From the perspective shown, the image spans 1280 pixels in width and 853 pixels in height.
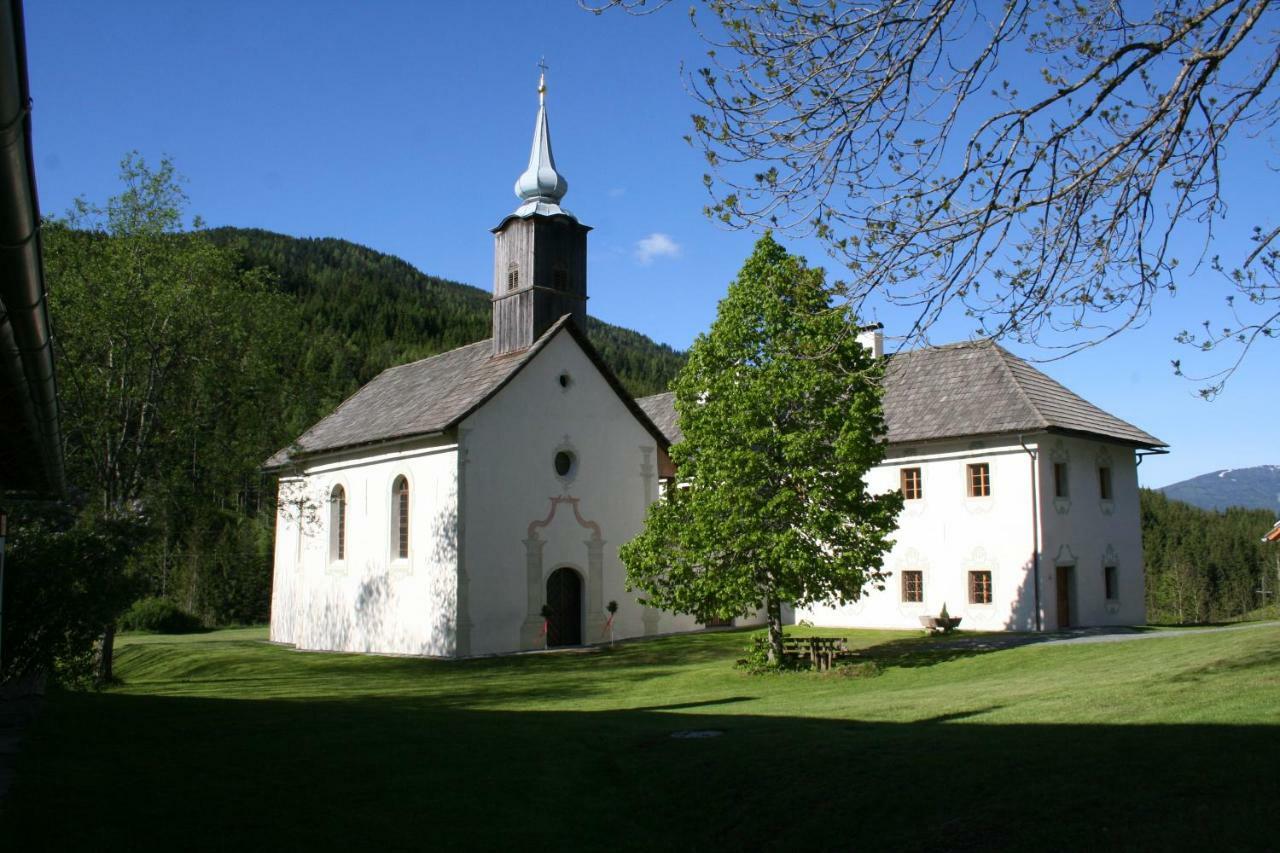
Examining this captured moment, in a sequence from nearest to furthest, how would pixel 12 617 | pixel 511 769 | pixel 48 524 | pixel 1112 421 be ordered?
pixel 511 769
pixel 12 617
pixel 48 524
pixel 1112 421

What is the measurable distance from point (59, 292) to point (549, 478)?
41.9 ft

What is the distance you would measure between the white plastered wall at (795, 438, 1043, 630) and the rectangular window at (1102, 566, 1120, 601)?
12.2ft

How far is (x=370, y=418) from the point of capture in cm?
3284

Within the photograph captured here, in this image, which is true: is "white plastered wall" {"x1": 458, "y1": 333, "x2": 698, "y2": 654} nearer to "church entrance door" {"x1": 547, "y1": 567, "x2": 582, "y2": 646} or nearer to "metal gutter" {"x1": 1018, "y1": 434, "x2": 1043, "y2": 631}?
"church entrance door" {"x1": 547, "y1": 567, "x2": 582, "y2": 646}

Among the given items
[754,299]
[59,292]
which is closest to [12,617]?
[59,292]

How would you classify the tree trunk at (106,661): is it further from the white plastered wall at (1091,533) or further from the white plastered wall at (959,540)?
the white plastered wall at (1091,533)

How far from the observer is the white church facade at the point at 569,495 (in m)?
27.3

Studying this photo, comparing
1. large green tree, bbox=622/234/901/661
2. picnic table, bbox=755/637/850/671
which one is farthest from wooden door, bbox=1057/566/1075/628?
large green tree, bbox=622/234/901/661

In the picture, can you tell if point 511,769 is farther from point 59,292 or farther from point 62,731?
point 59,292

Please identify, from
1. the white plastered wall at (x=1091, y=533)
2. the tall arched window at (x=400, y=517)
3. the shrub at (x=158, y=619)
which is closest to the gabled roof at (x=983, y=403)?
the white plastered wall at (x=1091, y=533)

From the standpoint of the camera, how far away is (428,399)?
30641 millimetres

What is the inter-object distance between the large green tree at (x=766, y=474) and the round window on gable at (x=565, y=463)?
706 cm

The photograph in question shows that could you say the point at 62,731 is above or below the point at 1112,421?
below

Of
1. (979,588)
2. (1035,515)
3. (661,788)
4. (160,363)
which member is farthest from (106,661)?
(1035,515)
